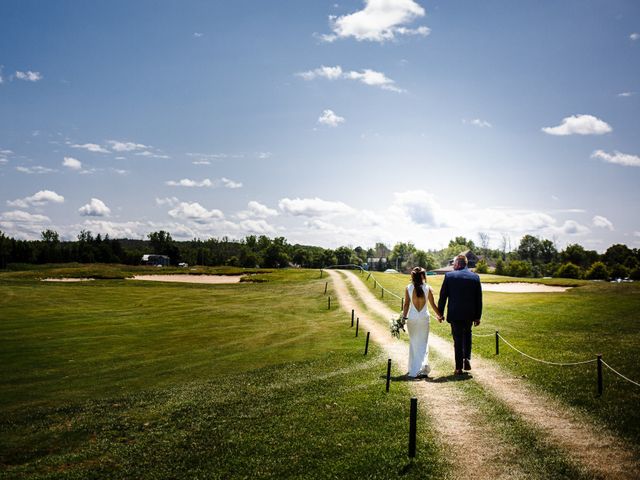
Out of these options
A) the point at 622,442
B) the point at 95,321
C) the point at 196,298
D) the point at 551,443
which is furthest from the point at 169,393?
the point at 196,298

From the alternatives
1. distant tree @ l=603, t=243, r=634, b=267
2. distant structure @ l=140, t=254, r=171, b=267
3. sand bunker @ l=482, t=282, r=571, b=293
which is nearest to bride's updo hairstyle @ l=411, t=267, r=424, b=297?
sand bunker @ l=482, t=282, r=571, b=293

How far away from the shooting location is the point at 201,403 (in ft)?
48.3

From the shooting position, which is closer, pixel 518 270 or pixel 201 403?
pixel 201 403

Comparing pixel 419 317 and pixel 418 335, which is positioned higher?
pixel 419 317

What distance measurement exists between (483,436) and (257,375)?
1093 centimetres

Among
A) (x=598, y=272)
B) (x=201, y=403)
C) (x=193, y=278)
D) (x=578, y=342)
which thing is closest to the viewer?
(x=201, y=403)

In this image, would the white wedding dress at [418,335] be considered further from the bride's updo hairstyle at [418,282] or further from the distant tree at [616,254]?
the distant tree at [616,254]

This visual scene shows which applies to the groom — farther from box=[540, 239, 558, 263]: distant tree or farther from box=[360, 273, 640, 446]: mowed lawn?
box=[540, 239, 558, 263]: distant tree

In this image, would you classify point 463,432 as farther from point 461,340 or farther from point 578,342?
point 578,342

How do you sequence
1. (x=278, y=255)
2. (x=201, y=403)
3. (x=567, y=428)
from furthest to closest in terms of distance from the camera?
(x=278, y=255), (x=201, y=403), (x=567, y=428)

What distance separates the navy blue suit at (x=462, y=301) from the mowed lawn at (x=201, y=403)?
2.66m

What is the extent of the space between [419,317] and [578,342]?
1069cm

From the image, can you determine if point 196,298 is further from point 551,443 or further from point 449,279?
point 551,443

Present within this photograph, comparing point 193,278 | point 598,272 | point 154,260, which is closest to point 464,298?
point 193,278
